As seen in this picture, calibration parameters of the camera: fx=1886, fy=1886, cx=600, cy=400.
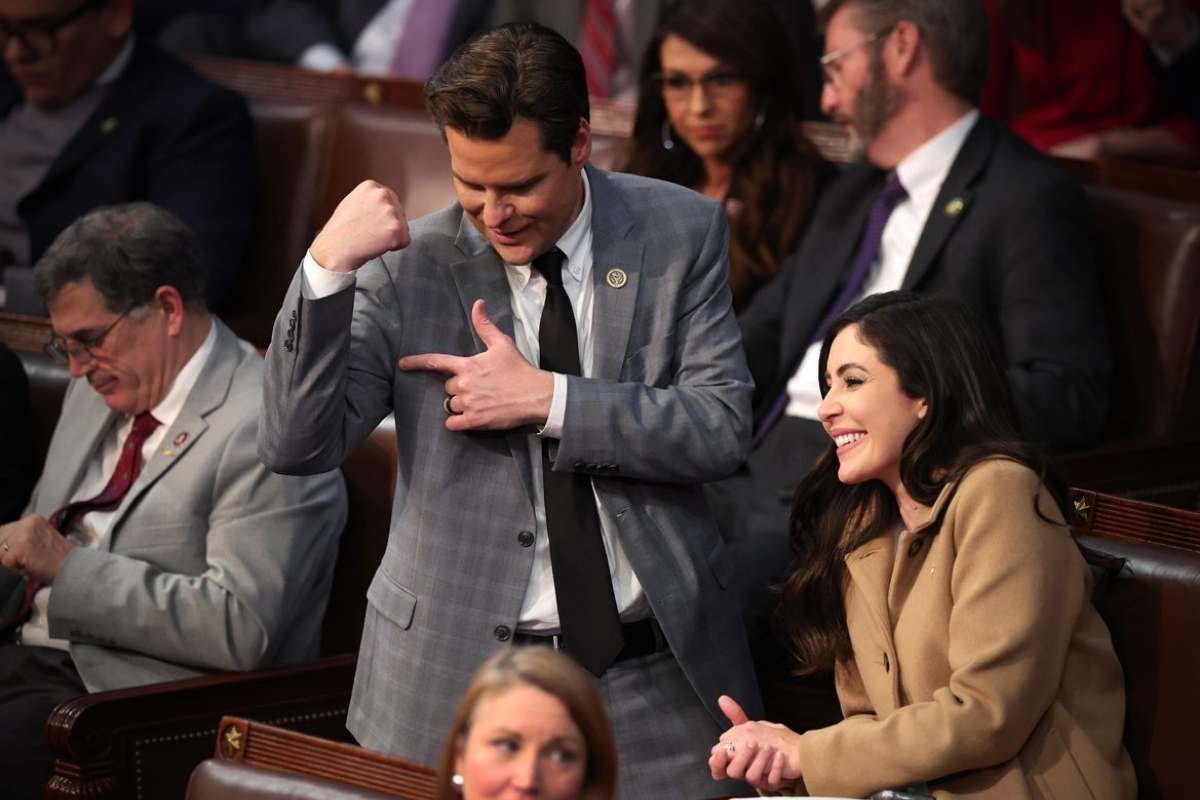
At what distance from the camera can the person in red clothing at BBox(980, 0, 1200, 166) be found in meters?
4.35

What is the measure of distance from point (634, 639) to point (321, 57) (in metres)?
3.72

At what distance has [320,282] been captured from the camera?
7.18 ft

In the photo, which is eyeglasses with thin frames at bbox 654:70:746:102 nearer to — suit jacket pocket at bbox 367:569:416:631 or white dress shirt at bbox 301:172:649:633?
white dress shirt at bbox 301:172:649:633

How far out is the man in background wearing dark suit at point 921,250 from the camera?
11.0 feet

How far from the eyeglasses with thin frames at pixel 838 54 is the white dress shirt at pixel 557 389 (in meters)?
1.49

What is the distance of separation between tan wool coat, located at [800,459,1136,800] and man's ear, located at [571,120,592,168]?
0.60 metres

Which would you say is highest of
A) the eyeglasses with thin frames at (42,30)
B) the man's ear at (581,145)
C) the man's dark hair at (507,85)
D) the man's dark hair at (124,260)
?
the man's dark hair at (507,85)

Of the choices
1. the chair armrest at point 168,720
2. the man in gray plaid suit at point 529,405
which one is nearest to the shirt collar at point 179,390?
the chair armrest at point 168,720

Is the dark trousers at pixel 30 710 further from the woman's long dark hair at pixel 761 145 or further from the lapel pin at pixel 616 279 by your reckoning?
the woman's long dark hair at pixel 761 145

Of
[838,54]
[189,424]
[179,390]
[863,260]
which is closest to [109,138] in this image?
[179,390]

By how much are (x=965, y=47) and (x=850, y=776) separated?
1897 millimetres

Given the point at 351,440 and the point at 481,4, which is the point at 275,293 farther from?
the point at 351,440

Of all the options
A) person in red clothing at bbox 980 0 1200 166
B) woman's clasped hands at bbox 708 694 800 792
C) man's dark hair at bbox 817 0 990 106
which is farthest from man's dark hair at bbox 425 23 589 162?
person in red clothing at bbox 980 0 1200 166

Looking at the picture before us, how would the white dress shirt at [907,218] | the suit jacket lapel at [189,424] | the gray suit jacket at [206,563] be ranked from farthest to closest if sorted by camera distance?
the white dress shirt at [907,218], the suit jacket lapel at [189,424], the gray suit jacket at [206,563]
